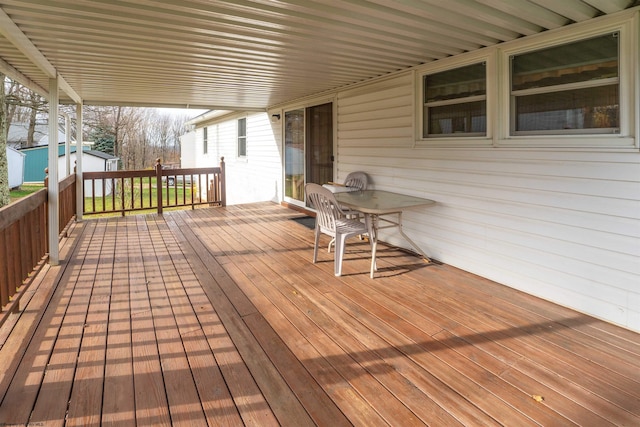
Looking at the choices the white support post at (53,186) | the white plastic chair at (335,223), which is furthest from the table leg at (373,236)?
the white support post at (53,186)

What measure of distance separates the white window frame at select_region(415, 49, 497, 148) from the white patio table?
0.70 m

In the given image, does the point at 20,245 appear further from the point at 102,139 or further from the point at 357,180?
the point at 102,139

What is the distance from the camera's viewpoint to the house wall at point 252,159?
8.57 metres

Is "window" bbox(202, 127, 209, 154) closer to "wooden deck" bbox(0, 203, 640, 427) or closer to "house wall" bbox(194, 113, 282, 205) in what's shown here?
"house wall" bbox(194, 113, 282, 205)

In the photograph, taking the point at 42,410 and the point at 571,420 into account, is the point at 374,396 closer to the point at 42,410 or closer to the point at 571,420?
the point at 571,420

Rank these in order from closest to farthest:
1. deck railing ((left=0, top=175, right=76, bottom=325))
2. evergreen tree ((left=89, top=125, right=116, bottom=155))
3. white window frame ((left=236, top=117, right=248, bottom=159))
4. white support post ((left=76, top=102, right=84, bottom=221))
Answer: deck railing ((left=0, top=175, right=76, bottom=325)) → white support post ((left=76, top=102, right=84, bottom=221)) → white window frame ((left=236, top=117, right=248, bottom=159)) → evergreen tree ((left=89, top=125, right=116, bottom=155))

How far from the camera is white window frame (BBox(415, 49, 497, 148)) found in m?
3.61

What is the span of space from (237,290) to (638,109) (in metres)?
3.46

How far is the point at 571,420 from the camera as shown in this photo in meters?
1.77

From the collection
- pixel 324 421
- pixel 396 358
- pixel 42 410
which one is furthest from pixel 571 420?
pixel 42 410

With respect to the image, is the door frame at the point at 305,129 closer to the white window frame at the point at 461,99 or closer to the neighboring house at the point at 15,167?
the white window frame at the point at 461,99

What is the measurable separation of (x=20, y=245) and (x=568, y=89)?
4.67m

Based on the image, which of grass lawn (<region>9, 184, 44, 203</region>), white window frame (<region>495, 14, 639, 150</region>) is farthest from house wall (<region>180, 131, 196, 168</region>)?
white window frame (<region>495, 14, 639, 150</region>)

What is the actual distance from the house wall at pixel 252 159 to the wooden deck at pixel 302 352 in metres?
4.83
